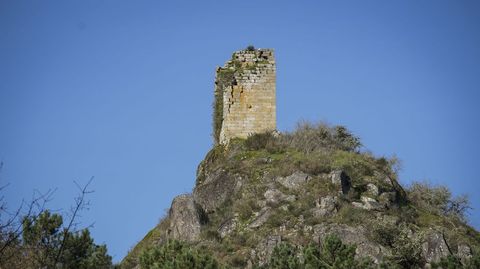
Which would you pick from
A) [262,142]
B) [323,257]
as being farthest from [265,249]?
[262,142]

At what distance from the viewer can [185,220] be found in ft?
95.6

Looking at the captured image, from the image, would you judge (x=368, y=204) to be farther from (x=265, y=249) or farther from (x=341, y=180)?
(x=265, y=249)

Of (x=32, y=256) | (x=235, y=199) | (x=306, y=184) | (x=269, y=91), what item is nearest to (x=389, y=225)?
(x=306, y=184)

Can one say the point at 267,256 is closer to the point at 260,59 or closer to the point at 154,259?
the point at 154,259

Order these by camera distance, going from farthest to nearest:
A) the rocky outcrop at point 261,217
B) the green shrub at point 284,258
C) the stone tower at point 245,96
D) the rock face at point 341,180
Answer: the stone tower at point 245,96
the rock face at point 341,180
the rocky outcrop at point 261,217
the green shrub at point 284,258

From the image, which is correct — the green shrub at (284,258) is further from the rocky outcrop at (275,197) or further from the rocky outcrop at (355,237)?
the rocky outcrop at (275,197)

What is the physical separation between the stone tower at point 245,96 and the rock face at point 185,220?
18.9 ft

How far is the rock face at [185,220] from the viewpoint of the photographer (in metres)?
28.7

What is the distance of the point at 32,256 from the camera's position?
1578 cm

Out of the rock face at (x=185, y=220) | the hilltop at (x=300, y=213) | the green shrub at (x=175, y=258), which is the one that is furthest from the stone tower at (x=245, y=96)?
the green shrub at (x=175, y=258)

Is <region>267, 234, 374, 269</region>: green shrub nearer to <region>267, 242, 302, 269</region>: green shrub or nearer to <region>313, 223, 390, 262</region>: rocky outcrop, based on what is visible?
<region>267, 242, 302, 269</region>: green shrub

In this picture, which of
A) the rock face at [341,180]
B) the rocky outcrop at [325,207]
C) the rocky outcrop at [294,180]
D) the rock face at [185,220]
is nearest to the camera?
the rocky outcrop at [325,207]

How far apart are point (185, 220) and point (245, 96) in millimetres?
8139

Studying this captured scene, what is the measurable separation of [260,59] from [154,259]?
14830mm
